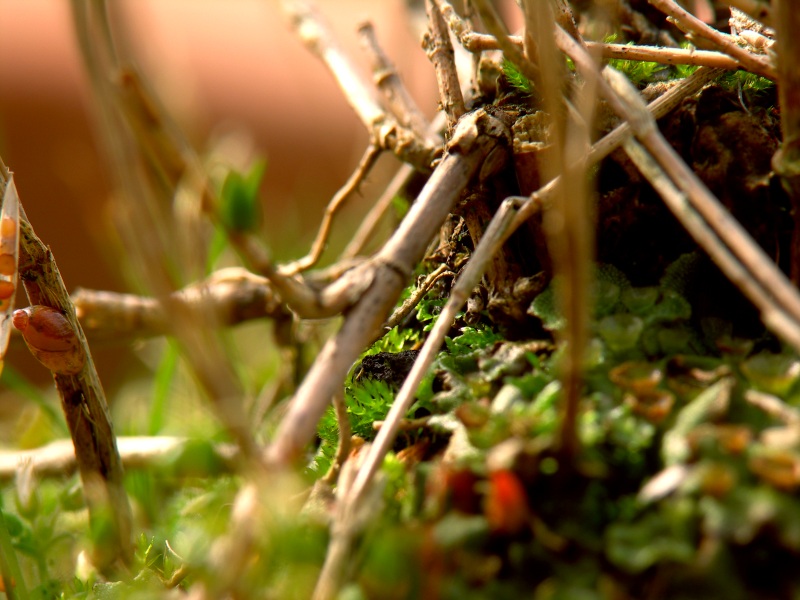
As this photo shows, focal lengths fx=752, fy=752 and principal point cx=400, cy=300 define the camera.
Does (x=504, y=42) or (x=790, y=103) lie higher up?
(x=504, y=42)

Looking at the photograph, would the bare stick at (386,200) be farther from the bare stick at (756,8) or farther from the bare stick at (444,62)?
the bare stick at (756,8)

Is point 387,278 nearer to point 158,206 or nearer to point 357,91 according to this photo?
point 158,206

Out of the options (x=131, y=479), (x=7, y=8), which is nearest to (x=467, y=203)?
(x=131, y=479)

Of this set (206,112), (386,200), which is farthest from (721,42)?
(206,112)

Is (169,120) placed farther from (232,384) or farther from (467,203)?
(467,203)

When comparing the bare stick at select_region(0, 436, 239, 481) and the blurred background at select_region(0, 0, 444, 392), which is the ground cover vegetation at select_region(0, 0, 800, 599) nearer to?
the bare stick at select_region(0, 436, 239, 481)
